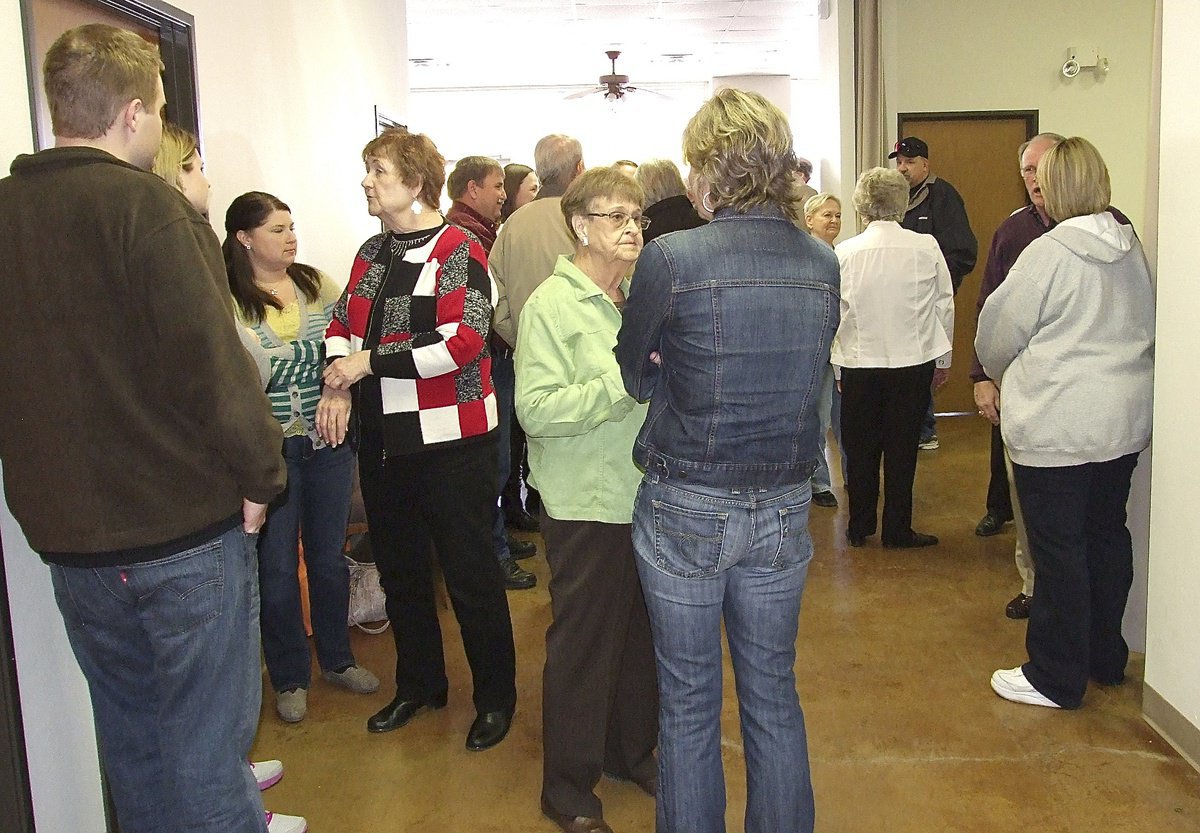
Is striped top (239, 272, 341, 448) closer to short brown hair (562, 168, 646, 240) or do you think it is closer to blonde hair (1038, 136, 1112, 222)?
short brown hair (562, 168, 646, 240)

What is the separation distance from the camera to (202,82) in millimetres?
3359

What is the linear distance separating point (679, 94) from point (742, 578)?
41.4 ft

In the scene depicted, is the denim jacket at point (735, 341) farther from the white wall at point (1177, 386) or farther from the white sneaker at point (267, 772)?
the white sneaker at point (267, 772)

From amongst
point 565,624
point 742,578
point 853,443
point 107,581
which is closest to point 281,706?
point 565,624

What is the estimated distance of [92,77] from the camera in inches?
64.2

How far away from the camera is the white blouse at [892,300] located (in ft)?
14.7

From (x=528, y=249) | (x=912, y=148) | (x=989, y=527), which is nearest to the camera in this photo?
(x=528, y=249)

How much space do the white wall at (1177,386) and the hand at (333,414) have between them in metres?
2.15

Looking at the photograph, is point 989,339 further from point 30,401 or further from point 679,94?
point 679,94

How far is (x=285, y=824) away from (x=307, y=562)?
34.4 inches

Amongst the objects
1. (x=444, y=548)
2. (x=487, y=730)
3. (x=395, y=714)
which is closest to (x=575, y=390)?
(x=444, y=548)

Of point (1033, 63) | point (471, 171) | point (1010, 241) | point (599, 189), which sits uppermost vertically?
point (1033, 63)

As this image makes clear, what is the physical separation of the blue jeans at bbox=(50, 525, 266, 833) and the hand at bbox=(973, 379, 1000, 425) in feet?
8.33

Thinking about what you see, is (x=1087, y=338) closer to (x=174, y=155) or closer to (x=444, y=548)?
(x=444, y=548)
